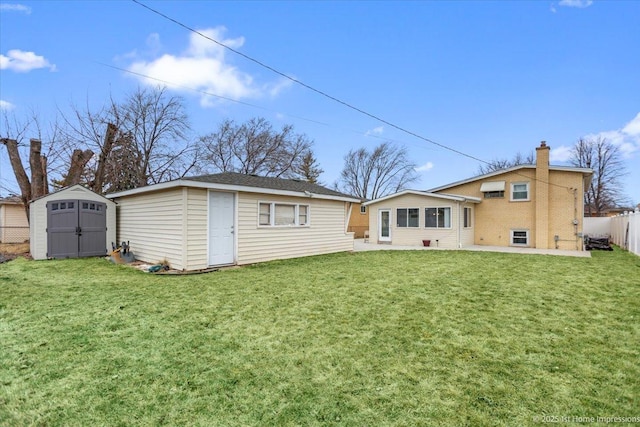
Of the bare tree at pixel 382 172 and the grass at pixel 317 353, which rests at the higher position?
the bare tree at pixel 382 172

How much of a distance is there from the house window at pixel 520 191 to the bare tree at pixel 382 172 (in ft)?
67.1

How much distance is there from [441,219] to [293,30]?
1080cm

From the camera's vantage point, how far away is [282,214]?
1045 centimetres

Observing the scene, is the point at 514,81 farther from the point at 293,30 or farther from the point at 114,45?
the point at 114,45

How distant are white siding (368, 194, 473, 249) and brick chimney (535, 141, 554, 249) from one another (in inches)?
119

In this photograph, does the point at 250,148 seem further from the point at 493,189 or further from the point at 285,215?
the point at 493,189

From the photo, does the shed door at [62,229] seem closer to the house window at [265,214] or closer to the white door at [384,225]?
the house window at [265,214]

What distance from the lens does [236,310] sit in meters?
4.73

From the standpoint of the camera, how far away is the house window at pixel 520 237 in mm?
15359

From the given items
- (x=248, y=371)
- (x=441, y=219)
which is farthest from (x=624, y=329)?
(x=441, y=219)

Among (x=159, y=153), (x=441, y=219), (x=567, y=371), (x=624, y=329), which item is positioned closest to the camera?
(x=567, y=371)

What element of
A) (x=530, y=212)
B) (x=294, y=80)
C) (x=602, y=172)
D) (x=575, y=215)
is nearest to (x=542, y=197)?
(x=530, y=212)

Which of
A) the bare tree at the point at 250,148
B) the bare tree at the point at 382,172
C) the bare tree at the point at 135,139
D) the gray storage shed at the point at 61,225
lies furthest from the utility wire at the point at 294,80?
the bare tree at the point at 382,172

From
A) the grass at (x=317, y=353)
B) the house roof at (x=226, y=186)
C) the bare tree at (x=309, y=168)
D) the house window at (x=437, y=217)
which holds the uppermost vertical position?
the bare tree at (x=309, y=168)
